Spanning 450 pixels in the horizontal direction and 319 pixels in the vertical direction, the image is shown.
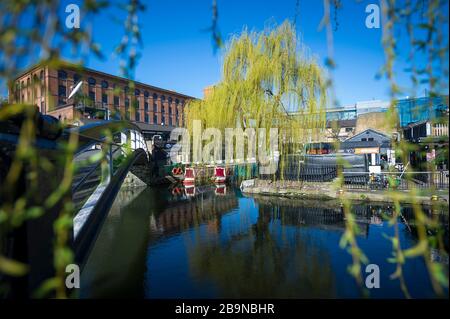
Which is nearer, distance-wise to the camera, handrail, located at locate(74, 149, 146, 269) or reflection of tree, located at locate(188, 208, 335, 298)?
handrail, located at locate(74, 149, 146, 269)

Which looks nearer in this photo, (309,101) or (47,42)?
(47,42)

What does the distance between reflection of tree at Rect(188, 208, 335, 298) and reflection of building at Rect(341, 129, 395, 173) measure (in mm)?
17813

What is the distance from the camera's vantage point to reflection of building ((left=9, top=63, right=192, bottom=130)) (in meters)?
1.18

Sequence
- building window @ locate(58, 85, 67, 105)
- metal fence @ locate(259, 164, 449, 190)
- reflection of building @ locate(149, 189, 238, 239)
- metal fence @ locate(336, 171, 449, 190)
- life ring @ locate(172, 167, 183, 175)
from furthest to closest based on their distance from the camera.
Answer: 1. building window @ locate(58, 85, 67, 105)
2. life ring @ locate(172, 167, 183, 175)
3. metal fence @ locate(259, 164, 449, 190)
4. metal fence @ locate(336, 171, 449, 190)
5. reflection of building @ locate(149, 189, 238, 239)

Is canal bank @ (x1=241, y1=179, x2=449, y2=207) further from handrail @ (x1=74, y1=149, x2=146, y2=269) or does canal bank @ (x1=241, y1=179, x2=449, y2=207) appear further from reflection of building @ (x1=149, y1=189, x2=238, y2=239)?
handrail @ (x1=74, y1=149, x2=146, y2=269)

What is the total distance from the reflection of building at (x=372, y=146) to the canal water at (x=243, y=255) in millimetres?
13813

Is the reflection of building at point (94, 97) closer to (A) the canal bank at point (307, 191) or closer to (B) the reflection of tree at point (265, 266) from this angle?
(B) the reflection of tree at point (265, 266)

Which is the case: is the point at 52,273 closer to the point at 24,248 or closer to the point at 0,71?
the point at 24,248

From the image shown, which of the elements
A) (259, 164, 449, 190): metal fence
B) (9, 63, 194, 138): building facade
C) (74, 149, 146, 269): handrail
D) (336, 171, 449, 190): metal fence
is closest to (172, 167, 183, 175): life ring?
(9, 63, 194, 138): building facade

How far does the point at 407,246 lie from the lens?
6473mm
